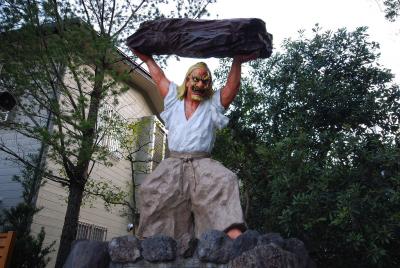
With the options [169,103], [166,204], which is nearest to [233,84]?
[169,103]

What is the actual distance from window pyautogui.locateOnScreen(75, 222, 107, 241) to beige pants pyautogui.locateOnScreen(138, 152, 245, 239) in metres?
6.63

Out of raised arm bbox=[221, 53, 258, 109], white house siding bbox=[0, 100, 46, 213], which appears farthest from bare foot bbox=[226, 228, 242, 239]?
white house siding bbox=[0, 100, 46, 213]

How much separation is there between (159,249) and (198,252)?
0.98 ft

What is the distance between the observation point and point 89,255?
10.8ft

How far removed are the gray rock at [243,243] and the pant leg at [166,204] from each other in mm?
906

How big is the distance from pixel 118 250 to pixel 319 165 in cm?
408

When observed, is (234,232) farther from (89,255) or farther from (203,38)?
(203,38)

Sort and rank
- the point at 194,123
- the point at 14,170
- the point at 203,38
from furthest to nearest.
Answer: the point at 14,170, the point at 203,38, the point at 194,123

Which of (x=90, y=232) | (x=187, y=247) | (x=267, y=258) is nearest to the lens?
(x=267, y=258)

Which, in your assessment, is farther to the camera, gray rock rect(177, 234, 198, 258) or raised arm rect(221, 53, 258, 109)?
raised arm rect(221, 53, 258, 109)

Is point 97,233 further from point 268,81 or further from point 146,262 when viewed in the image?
point 146,262

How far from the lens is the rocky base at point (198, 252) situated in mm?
2893

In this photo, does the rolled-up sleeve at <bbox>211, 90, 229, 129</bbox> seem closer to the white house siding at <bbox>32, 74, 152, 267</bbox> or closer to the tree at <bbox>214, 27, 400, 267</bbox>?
the tree at <bbox>214, 27, 400, 267</bbox>

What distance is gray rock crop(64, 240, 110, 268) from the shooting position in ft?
10.7
